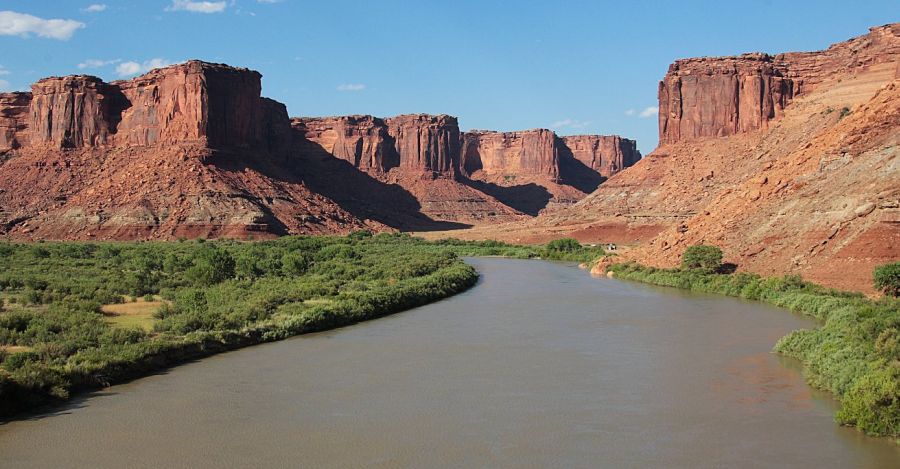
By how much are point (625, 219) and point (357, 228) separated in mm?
25156

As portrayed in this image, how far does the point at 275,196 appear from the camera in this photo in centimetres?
7794

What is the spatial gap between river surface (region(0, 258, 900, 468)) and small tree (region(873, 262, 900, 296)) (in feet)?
14.6

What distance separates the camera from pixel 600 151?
158500 mm

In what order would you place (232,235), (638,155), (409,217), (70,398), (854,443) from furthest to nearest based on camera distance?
(638,155) < (409,217) < (232,235) < (70,398) < (854,443)

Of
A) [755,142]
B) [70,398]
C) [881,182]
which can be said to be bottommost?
[70,398]

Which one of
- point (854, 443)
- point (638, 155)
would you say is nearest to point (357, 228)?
point (854, 443)

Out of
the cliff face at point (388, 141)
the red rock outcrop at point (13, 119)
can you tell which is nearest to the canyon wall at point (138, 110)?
the red rock outcrop at point (13, 119)

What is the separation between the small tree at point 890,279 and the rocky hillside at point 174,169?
51.9 meters

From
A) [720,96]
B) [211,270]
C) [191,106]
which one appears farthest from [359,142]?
[211,270]

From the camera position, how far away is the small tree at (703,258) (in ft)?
117

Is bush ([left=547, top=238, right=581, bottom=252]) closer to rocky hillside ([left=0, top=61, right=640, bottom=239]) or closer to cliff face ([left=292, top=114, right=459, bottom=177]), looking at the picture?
rocky hillside ([left=0, top=61, right=640, bottom=239])

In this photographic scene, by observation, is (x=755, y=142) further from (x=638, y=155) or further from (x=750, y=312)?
(x=638, y=155)

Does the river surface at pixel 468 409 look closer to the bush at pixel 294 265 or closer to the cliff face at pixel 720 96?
the bush at pixel 294 265

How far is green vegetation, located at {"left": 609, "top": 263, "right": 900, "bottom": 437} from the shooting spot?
13.0 m
